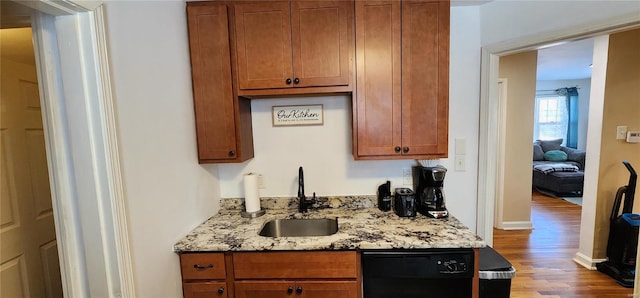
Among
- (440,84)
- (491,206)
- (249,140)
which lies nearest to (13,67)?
(249,140)

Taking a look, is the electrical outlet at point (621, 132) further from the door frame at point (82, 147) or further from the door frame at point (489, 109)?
the door frame at point (82, 147)

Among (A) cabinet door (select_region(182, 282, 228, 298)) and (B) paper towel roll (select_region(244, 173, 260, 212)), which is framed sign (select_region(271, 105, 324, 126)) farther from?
(A) cabinet door (select_region(182, 282, 228, 298))

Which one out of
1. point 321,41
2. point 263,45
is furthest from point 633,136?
point 263,45

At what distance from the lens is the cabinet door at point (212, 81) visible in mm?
1678

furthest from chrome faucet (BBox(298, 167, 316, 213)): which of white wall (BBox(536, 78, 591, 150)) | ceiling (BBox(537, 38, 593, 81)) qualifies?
white wall (BBox(536, 78, 591, 150))

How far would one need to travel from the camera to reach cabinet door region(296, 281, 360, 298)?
151cm

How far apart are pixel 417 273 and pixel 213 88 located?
161cm

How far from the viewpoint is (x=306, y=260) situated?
1495 millimetres

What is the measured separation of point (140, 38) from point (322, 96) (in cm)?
113

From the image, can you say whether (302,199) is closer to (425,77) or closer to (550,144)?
(425,77)

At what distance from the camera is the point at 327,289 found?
4.97 ft

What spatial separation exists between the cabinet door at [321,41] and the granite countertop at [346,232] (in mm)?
905

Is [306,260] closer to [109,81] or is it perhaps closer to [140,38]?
[109,81]

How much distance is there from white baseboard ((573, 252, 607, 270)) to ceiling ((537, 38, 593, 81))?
2320 mm
